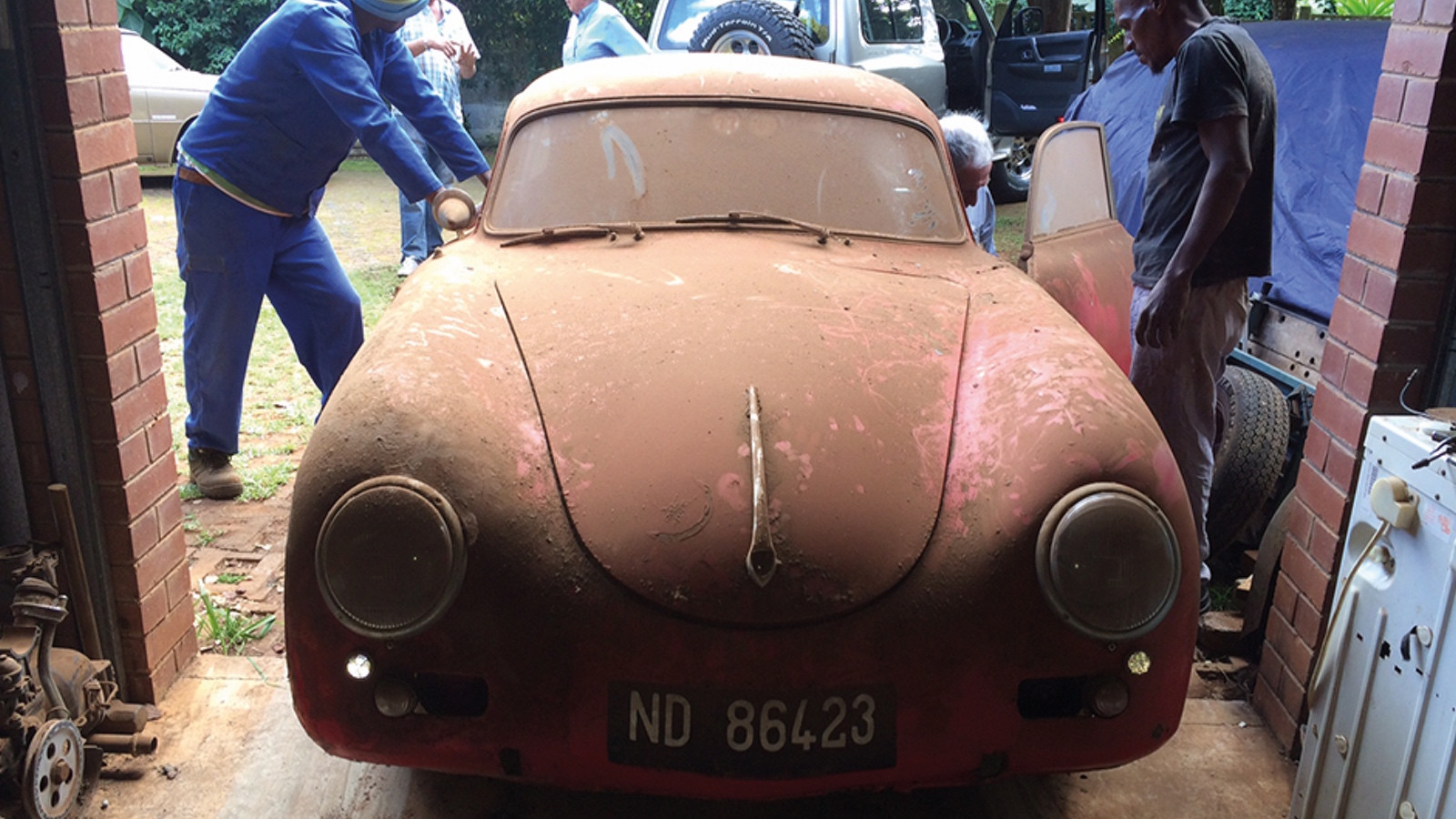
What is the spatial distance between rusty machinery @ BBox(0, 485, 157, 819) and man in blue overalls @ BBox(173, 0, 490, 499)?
1680 mm

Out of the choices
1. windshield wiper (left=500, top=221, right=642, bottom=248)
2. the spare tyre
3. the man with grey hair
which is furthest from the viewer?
the spare tyre

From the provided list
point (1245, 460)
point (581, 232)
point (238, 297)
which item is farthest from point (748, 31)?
point (581, 232)

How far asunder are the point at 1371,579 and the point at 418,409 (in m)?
2.13

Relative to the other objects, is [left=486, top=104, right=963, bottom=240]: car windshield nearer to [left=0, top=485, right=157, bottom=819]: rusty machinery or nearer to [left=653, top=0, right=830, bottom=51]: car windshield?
[left=0, top=485, right=157, bottom=819]: rusty machinery

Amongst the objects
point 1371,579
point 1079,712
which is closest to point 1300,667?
point 1371,579

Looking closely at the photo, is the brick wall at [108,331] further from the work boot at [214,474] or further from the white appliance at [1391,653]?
the white appliance at [1391,653]

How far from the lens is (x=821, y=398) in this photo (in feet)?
8.69

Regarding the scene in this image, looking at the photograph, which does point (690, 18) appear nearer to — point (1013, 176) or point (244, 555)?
point (1013, 176)

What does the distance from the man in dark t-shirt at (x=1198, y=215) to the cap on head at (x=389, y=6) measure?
273 centimetres

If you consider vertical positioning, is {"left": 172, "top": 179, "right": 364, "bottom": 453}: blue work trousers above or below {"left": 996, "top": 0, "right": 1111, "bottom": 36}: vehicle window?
below

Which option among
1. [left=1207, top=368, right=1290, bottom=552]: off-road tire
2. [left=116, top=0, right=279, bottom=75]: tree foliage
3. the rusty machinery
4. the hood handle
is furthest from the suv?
[left=116, top=0, right=279, bottom=75]: tree foliage

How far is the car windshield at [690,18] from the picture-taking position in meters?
10.1

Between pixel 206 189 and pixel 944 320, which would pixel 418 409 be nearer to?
pixel 944 320

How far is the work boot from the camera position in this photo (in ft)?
16.4
